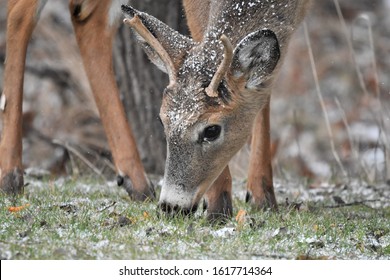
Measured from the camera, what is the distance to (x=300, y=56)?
1595cm

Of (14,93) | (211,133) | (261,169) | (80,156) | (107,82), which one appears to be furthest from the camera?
(80,156)

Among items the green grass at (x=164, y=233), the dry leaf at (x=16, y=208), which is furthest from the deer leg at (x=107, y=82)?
the dry leaf at (x=16, y=208)

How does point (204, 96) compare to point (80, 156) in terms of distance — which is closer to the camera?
point (204, 96)

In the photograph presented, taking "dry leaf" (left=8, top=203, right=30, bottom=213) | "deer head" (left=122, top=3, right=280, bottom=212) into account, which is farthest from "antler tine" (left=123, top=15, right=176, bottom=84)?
"dry leaf" (left=8, top=203, right=30, bottom=213)

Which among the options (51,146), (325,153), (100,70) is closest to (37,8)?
(100,70)

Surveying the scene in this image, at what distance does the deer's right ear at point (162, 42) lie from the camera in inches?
279

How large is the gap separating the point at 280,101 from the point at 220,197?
27.2 ft

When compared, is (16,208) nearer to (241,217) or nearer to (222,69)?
(241,217)

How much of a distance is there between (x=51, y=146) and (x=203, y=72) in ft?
19.0

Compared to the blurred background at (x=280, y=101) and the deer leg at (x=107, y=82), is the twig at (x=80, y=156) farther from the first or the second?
the deer leg at (x=107, y=82)

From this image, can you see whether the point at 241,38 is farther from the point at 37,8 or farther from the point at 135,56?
the point at 135,56

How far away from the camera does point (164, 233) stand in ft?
21.0

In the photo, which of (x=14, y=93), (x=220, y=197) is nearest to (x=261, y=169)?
(x=220, y=197)

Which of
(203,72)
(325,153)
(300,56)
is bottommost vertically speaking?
(325,153)
